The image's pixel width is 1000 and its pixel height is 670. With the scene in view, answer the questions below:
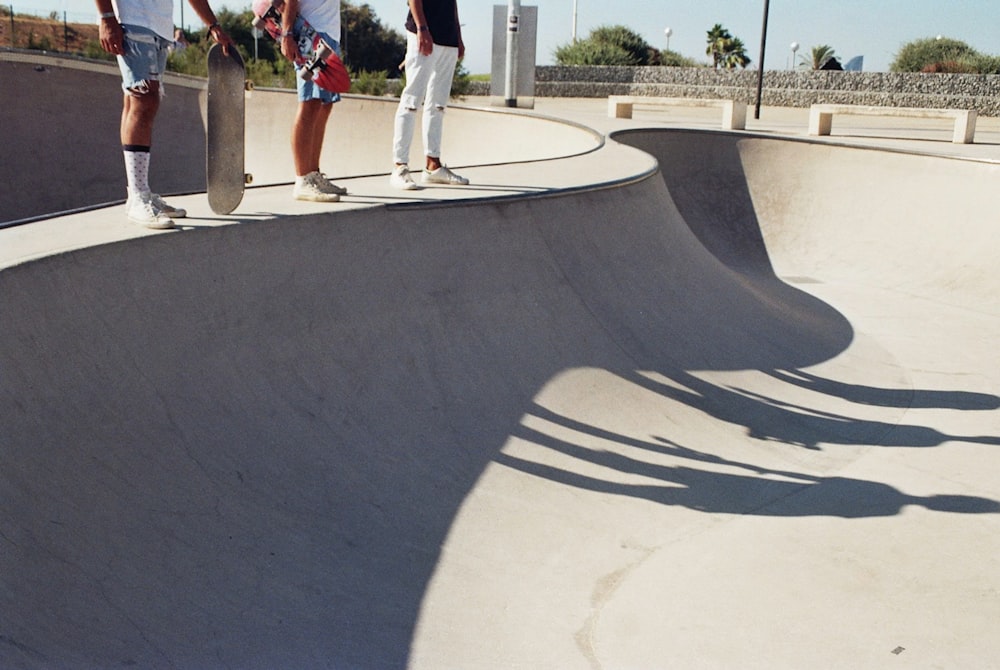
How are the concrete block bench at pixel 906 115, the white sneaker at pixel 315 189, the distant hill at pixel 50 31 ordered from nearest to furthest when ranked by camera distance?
the white sneaker at pixel 315 189
the concrete block bench at pixel 906 115
the distant hill at pixel 50 31

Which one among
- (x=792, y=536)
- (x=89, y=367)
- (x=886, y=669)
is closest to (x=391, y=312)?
(x=89, y=367)

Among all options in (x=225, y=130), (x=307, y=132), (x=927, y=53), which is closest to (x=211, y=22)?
(x=225, y=130)

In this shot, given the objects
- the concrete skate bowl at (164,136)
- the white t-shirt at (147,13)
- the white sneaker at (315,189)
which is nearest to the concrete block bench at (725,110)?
the concrete skate bowl at (164,136)

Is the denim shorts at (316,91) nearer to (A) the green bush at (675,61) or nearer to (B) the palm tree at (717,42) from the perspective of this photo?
(A) the green bush at (675,61)

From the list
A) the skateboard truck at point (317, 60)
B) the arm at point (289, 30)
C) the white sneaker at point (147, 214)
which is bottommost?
the white sneaker at point (147, 214)

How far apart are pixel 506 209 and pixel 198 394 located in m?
2.75

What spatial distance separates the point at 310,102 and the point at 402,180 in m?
1.03

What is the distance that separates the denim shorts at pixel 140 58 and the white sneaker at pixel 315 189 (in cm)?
120

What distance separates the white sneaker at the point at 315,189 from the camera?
5.78m

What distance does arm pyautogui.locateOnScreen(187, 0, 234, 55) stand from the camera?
4859 mm

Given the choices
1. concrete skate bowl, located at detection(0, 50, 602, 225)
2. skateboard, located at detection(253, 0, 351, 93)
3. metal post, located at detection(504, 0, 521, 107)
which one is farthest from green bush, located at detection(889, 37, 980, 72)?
skateboard, located at detection(253, 0, 351, 93)

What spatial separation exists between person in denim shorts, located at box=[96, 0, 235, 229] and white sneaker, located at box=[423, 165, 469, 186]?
2.34 m

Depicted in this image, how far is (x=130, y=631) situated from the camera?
3086 millimetres

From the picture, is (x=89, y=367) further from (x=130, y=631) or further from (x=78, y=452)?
(x=130, y=631)
